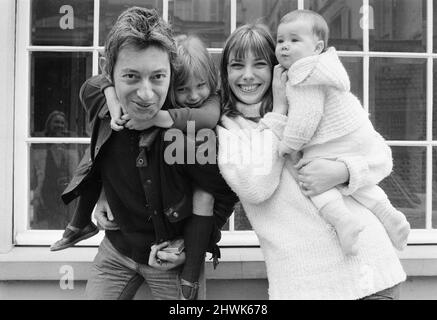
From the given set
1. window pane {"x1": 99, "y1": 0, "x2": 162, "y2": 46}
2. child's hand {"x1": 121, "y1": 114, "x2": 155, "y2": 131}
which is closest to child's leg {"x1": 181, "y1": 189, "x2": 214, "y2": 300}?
child's hand {"x1": 121, "y1": 114, "x2": 155, "y2": 131}

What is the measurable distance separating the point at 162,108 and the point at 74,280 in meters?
0.98

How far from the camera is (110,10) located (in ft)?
8.09

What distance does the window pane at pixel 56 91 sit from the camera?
96.5 inches

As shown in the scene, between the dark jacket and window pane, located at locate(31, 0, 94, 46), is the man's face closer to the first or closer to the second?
the dark jacket

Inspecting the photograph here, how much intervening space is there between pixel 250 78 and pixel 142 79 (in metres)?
0.31

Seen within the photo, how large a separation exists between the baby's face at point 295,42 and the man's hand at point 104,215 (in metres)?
0.70

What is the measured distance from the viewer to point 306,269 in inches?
59.7

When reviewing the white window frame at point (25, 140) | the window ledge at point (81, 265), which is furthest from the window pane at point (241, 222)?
the window ledge at point (81, 265)

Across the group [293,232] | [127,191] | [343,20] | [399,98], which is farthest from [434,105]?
[127,191]

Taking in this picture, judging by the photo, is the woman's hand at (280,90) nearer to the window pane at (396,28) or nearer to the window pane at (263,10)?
the window pane at (263,10)

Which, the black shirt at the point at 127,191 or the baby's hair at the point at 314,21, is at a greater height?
the baby's hair at the point at 314,21

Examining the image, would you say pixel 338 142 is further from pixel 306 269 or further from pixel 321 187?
pixel 306 269
